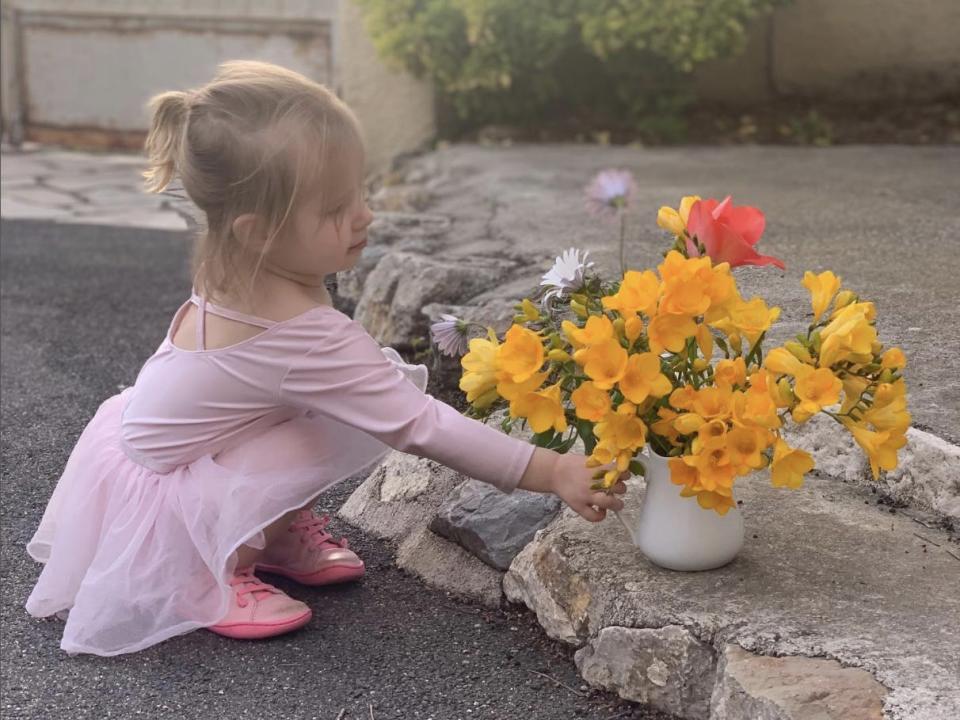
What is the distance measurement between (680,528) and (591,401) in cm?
27

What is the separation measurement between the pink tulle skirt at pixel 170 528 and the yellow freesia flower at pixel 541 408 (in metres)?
0.45

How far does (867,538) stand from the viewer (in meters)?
A: 1.84

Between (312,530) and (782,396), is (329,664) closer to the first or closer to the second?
(312,530)

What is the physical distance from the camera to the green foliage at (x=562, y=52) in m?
5.32

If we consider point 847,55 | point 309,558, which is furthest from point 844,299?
point 847,55

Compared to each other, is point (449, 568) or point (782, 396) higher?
point (782, 396)

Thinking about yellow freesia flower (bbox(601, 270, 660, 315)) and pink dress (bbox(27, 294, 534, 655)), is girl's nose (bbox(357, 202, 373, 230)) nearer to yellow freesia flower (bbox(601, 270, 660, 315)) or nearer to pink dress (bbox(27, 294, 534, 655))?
pink dress (bbox(27, 294, 534, 655))

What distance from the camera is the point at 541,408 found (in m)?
1.64

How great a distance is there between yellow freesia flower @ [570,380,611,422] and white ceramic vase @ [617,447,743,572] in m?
0.18

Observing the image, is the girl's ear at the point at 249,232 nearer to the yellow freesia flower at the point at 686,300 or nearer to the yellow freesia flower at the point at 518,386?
the yellow freesia flower at the point at 518,386

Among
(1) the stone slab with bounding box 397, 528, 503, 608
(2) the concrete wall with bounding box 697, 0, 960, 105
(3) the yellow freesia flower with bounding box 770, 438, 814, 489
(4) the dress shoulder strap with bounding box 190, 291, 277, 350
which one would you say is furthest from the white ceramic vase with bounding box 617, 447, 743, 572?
(2) the concrete wall with bounding box 697, 0, 960, 105

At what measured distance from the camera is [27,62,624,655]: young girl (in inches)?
71.5

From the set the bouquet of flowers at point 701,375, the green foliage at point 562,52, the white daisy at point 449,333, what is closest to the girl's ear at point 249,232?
the white daisy at point 449,333

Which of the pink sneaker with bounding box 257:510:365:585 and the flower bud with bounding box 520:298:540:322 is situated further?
the pink sneaker with bounding box 257:510:365:585
